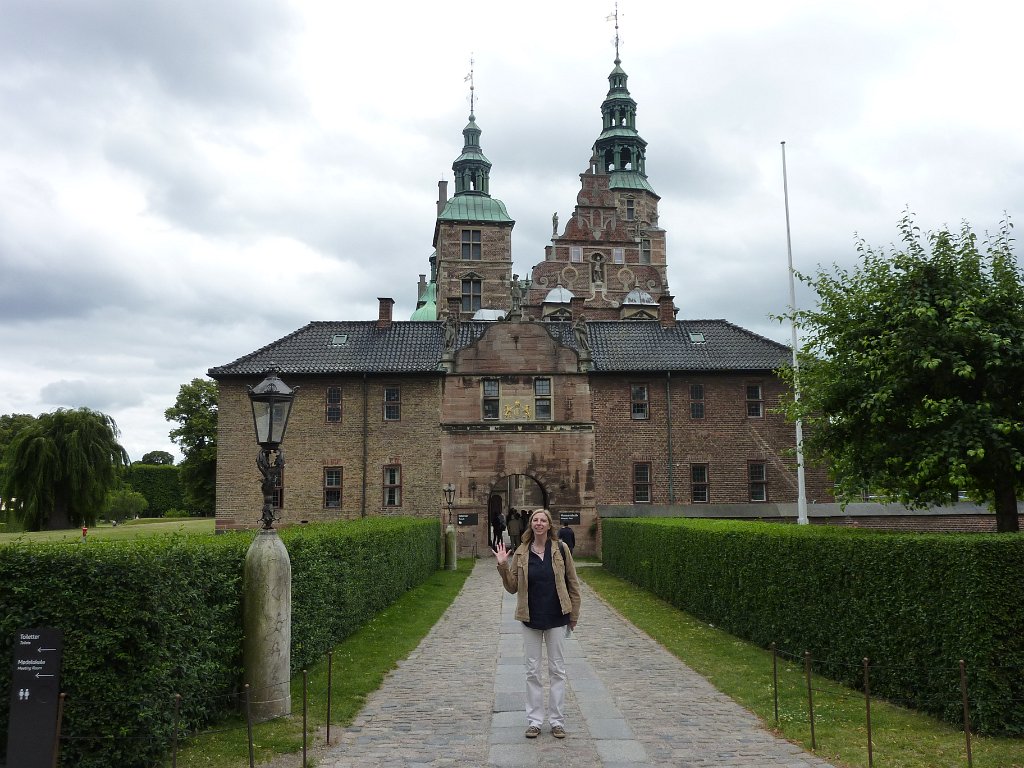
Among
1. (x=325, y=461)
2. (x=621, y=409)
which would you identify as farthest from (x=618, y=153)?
(x=325, y=461)

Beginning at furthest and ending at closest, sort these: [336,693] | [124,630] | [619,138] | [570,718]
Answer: [619,138]
[336,693]
[570,718]
[124,630]

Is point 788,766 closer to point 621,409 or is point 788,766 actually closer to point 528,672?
point 528,672

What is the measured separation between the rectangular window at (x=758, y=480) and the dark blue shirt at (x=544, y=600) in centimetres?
2810

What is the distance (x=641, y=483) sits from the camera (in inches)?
1356

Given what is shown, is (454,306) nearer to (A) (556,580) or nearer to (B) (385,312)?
→ (B) (385,312)

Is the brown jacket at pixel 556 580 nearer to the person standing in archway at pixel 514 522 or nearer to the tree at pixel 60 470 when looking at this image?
the person standing in archway at pixel 514 522

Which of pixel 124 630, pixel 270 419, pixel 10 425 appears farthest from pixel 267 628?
pixel 10 425

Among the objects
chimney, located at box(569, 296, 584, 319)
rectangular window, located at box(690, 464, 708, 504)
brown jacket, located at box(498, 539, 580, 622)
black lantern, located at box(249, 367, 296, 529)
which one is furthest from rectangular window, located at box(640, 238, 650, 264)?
brown jacket, located at box(498, 539, 580, 622)

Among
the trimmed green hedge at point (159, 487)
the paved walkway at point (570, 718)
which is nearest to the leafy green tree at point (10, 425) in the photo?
the trimmed green hedge at point (159, 487)

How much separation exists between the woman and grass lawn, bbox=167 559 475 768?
7.03 ft

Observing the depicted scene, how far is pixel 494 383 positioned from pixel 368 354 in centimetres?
580

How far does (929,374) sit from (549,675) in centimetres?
909

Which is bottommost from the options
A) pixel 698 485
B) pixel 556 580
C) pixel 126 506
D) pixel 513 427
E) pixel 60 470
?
pixel 126 506

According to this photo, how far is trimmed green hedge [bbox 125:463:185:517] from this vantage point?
71.8 metres
